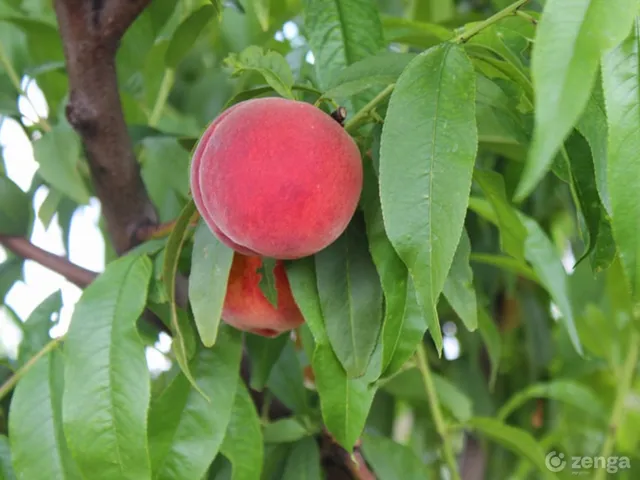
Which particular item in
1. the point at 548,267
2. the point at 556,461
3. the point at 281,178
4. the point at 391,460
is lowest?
the point at 556,461

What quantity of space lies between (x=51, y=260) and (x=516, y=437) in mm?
432

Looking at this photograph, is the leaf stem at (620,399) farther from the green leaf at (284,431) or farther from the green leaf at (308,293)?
the green leaf at (308,293)

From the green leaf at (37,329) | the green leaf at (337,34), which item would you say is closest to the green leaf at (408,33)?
the green leaf at (337,34)

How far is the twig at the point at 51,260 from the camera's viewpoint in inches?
24.5

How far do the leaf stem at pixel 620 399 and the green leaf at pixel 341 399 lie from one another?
18.0 inches

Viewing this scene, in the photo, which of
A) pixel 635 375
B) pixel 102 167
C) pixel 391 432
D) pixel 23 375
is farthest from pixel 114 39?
pixel 635 375

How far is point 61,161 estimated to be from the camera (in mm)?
615

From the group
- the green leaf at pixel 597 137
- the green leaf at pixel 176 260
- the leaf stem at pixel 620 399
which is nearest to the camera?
the green leaf at pixel 597 137

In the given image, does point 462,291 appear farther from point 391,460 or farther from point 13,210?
point 13,210

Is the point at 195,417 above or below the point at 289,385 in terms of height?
above

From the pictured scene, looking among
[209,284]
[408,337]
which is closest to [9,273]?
[209,284]

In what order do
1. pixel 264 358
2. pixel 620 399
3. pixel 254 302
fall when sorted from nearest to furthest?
pixel 254 302
pixel 264 358
pixel 620 399

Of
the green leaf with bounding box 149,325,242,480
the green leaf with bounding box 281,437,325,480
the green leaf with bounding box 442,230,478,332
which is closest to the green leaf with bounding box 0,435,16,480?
the green leaf with bounding box 149,325,242,480

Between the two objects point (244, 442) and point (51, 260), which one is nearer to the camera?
point (244, 442)
